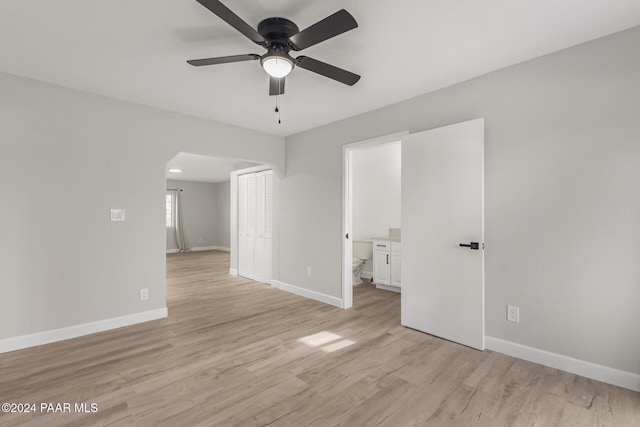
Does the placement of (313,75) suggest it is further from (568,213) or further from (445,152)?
(568,213)

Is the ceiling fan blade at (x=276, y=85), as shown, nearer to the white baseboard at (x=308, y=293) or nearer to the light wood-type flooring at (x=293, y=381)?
the light wood-type flooring at (x=293, y=381)

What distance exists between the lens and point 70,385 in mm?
2160

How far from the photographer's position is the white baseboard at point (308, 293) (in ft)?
13.3

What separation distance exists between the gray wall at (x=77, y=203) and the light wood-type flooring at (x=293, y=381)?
15.1 inches

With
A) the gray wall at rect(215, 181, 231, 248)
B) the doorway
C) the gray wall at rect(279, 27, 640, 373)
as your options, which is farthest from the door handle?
the gray wall at rect(215, 181, 231, 248)

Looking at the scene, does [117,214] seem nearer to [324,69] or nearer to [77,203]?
[77,203]

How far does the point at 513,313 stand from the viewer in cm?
260

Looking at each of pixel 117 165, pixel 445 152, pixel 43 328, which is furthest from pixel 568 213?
pixel 43 328

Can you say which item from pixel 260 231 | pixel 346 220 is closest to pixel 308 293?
pixel 346 220

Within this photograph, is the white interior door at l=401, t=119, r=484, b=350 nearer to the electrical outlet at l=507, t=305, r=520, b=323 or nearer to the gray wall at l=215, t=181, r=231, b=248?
the electrical outlet at l=507, t=305, r=520, b=323

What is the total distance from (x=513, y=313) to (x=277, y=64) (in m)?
2.81

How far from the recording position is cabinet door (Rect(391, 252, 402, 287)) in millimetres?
4762

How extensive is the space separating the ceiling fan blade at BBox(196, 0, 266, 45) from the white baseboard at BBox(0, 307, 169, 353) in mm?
3246

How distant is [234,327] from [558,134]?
3576mm
